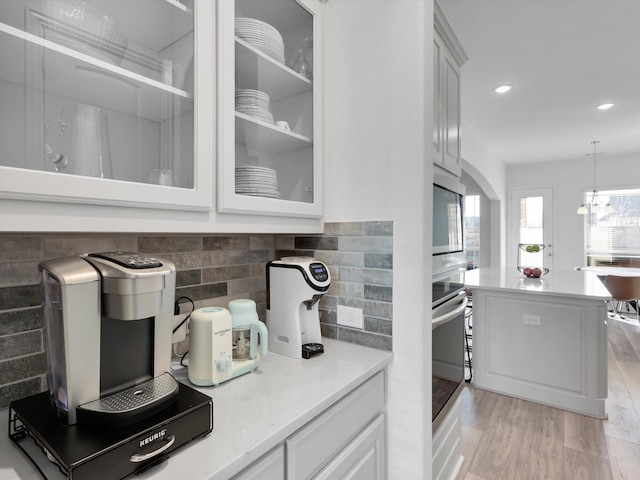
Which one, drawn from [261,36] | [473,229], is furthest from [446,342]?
[473,229]

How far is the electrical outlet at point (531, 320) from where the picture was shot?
2701 mm

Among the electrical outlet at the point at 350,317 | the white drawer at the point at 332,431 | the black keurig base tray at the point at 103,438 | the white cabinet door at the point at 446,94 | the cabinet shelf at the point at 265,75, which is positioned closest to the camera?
the black keurig base tray at the point at 103,438

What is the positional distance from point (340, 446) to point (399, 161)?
101 centimetres

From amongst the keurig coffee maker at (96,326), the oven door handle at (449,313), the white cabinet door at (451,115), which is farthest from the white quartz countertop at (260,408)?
the white cabinet door at (451,115)

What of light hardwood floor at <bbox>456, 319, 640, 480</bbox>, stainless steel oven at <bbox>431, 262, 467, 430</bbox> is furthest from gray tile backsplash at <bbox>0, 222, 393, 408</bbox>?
light hardwood floor at <bbox>456, 319, 640, 480</bbox>

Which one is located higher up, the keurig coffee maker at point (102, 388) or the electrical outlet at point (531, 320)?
the keurig coffee maker at point (102, 388)

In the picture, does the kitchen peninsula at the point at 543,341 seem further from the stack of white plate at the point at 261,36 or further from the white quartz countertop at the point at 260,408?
the stack of white plate at the point at 261,36

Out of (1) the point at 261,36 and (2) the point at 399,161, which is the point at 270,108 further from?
(2) the point at 399,161

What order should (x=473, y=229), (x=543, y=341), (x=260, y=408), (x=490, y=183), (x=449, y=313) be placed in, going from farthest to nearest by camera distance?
(x=473, y=229), (x=490, y=183), (x=543, y=341), (x=449, y=313), (x=260, y=408)

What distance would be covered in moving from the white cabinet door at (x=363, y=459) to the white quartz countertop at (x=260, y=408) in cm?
20

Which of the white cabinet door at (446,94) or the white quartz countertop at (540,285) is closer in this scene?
the white cabinet door at (446,94)

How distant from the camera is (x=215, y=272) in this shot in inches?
55.9

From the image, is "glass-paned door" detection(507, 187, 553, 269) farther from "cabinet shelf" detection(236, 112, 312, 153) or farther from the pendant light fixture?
"cabinet shelf" detection(236, 112, 312, 153)

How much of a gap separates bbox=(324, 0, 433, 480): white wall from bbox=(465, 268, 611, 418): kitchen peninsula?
182cm
